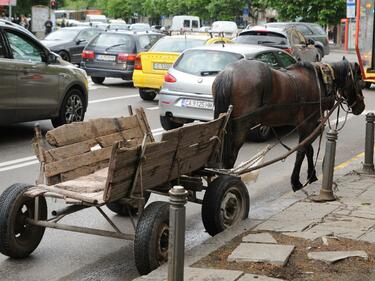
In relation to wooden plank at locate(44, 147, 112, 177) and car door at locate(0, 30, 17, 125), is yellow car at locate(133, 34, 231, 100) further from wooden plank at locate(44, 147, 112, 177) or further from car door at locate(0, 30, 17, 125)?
wooden plank at locate(44, 147, 112, 177)

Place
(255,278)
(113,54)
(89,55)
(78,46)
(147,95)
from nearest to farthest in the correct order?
(255,278), (147,95), (113,54), (89,55), (78,46)

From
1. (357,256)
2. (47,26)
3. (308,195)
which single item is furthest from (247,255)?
(47,26)

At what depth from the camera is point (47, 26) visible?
139 ft

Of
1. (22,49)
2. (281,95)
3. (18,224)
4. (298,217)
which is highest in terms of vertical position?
(22,49)

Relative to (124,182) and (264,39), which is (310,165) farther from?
(264,39)

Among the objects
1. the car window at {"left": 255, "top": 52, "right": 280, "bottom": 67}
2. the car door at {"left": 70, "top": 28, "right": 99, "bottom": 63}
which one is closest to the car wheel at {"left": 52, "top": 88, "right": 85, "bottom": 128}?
the car window at {"left": 255, "top": 52, "right": 280, "bottom": 67}

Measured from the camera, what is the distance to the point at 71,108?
12781 millimetres

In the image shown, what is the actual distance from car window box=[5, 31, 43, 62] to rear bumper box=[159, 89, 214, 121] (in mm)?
2245

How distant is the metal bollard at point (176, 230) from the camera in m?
4.26

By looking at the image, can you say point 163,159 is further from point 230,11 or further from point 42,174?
point 230,11

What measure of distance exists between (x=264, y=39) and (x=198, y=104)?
1080cm

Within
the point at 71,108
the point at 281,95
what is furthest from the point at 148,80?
the point at 281,95

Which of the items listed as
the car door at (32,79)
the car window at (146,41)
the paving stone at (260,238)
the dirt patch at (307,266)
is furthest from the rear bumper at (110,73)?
the dirt patch at (307,266)

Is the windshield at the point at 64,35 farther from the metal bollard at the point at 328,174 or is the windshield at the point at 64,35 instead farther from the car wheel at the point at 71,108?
the metal bollard at the point at 328,174
